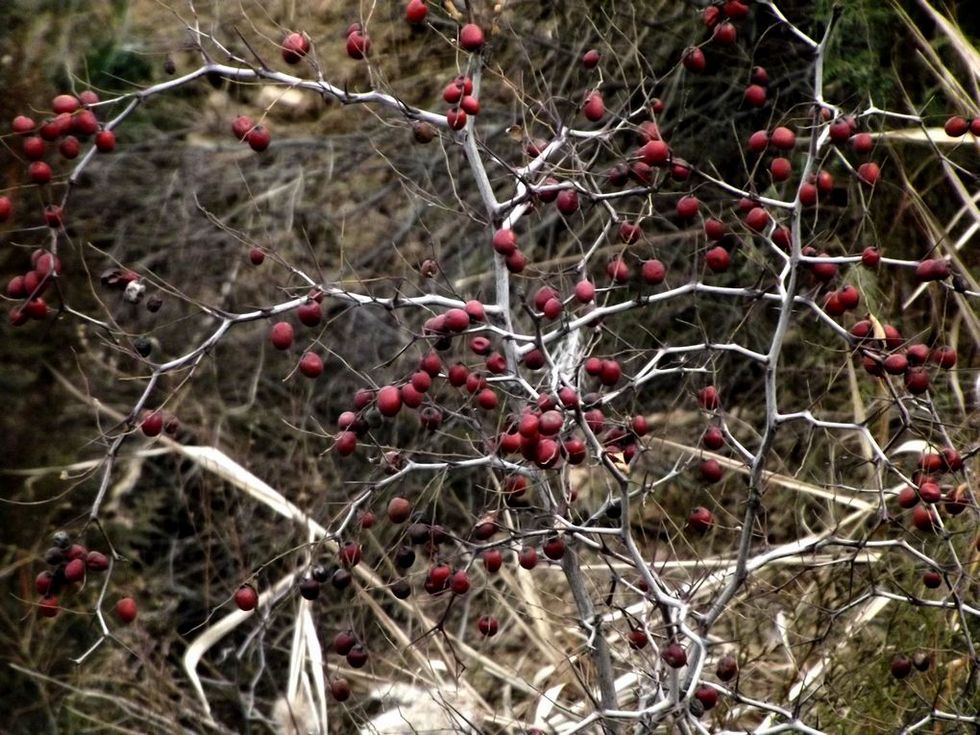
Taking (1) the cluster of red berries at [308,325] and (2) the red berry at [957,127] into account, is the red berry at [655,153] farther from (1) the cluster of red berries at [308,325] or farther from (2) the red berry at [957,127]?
(2) the red berry at [957,127]

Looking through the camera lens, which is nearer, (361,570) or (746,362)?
(361,570)

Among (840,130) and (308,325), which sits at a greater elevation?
(840,130)

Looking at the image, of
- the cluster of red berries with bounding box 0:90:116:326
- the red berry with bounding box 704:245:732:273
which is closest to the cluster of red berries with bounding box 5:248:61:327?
the cluster of red berries with bounding box 0:90:116:326

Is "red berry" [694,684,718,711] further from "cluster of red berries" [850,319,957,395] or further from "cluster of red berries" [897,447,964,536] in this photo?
"cluster of red berries" [850,319,957,395]

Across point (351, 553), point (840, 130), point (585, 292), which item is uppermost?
point (840, 130)

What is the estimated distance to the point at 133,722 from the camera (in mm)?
3332

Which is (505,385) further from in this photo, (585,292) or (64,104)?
(64,104)

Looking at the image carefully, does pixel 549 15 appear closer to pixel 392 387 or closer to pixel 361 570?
pixel 361 570

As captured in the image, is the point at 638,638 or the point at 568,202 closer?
the point at 638,638

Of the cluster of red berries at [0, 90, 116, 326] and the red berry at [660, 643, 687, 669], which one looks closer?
the red berry at [660, 643, 687, 669]

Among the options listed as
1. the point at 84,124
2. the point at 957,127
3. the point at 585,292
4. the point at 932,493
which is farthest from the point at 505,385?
the point at 957,127

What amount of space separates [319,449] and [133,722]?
1.11 m

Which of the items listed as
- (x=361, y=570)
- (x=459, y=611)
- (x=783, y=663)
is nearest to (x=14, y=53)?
(x=361, y=570)

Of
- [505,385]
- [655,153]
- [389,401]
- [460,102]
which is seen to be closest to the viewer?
[389,401]
